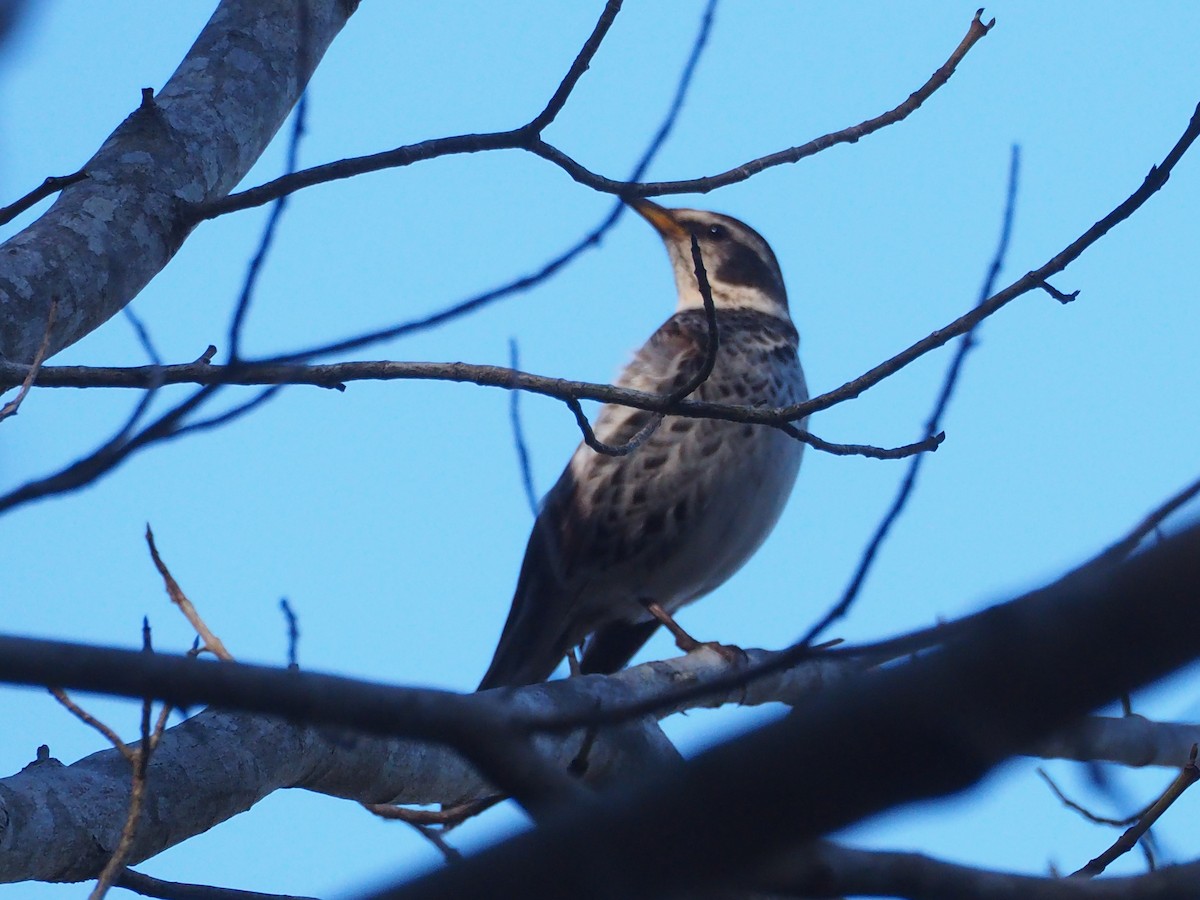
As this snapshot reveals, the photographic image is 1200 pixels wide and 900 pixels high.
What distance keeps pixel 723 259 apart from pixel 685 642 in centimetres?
258

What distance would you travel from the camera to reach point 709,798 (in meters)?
1.37

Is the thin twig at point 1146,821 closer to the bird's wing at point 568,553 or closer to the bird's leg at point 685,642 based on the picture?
the bird's leg at point 685,642

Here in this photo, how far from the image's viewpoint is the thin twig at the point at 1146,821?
135 inches

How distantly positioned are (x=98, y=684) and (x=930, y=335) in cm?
222

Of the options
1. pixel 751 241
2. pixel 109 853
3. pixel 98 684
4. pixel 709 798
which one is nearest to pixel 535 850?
pixel 709 798

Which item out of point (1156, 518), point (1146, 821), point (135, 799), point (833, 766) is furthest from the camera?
point (1146, 821)

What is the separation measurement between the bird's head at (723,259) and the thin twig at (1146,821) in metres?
4.38

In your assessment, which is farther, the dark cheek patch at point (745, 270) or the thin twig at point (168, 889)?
the dark cheek patch at point (745, 270)

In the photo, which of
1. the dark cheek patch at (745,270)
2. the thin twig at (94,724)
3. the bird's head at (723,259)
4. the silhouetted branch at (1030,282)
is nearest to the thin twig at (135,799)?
the thin twig at (94,724)

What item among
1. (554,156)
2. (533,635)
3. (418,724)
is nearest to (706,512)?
(533,635)

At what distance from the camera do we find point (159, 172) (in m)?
4.46

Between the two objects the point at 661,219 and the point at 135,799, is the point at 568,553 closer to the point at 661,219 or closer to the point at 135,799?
the point at 661,219

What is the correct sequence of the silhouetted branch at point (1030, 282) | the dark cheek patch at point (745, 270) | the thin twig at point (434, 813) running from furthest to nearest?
the dark cheek patch at point (745, 270), the thin twig at point (434, 813), the silhouetted branch at point (1030, 282)

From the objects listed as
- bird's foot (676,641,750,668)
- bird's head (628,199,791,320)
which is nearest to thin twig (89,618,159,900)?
bird's foot (676,641,750,668)
